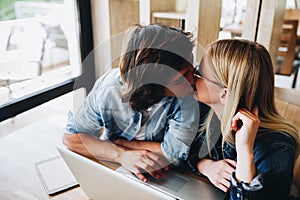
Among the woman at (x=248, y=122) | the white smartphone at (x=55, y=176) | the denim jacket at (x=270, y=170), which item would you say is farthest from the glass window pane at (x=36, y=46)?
the denim jacket at (x=270, y=170)

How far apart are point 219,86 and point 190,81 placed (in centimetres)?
10

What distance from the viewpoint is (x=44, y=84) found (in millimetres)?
2207

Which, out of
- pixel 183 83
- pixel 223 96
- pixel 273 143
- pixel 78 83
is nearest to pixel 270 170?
pixel 273 143

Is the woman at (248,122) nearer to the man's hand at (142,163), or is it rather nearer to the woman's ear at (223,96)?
the woman's ear at (223,96)

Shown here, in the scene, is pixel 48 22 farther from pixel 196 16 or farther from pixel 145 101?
pixel 145 101

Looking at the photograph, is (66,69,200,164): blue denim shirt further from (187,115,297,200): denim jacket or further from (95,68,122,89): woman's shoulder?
(187,115,297,200): denim jacket

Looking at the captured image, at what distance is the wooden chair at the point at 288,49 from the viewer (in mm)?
2934

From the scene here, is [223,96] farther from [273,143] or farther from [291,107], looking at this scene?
[291,107]

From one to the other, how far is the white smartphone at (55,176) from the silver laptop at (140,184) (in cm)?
51

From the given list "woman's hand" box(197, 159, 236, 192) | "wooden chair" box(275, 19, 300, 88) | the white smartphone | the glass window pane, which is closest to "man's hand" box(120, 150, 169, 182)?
"woman's hand" box(197, 159, 236, 192)

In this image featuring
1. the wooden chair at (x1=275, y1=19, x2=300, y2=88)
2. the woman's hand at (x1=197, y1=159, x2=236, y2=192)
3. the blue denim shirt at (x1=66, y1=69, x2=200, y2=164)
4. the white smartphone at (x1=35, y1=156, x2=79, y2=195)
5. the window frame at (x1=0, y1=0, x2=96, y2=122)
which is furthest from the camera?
the wooden chair at (x1=275, y1=19, x2=300, y2=88)

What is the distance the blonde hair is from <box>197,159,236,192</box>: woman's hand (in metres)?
0.10

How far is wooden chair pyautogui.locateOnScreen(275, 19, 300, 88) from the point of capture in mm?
2934

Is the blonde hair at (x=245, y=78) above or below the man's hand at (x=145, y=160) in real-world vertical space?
above
